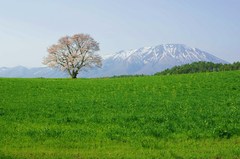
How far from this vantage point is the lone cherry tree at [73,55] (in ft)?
335

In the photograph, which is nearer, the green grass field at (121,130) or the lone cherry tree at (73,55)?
the green grass field at (121,130)

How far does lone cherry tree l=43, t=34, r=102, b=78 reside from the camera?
10212 centimetres

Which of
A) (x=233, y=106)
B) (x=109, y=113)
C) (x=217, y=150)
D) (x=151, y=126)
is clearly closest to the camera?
(x=217, y=150)

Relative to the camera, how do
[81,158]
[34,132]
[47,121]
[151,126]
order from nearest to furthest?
[81,158] → [34,132] → [151,126] → [47,121]

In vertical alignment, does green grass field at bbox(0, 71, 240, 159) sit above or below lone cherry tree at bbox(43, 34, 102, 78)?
below

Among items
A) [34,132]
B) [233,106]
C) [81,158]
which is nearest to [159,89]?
[233,106]

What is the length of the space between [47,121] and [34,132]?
11.0 feet

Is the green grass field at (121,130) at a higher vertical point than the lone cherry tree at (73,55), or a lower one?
lower

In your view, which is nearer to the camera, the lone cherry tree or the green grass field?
the green grass field

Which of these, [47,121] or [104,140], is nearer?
[104,140]

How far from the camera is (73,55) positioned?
338 ft

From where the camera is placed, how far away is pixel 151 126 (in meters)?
21.6

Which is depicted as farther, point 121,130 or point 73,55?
point 73,55

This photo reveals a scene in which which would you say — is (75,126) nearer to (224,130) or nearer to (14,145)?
(14,145)
